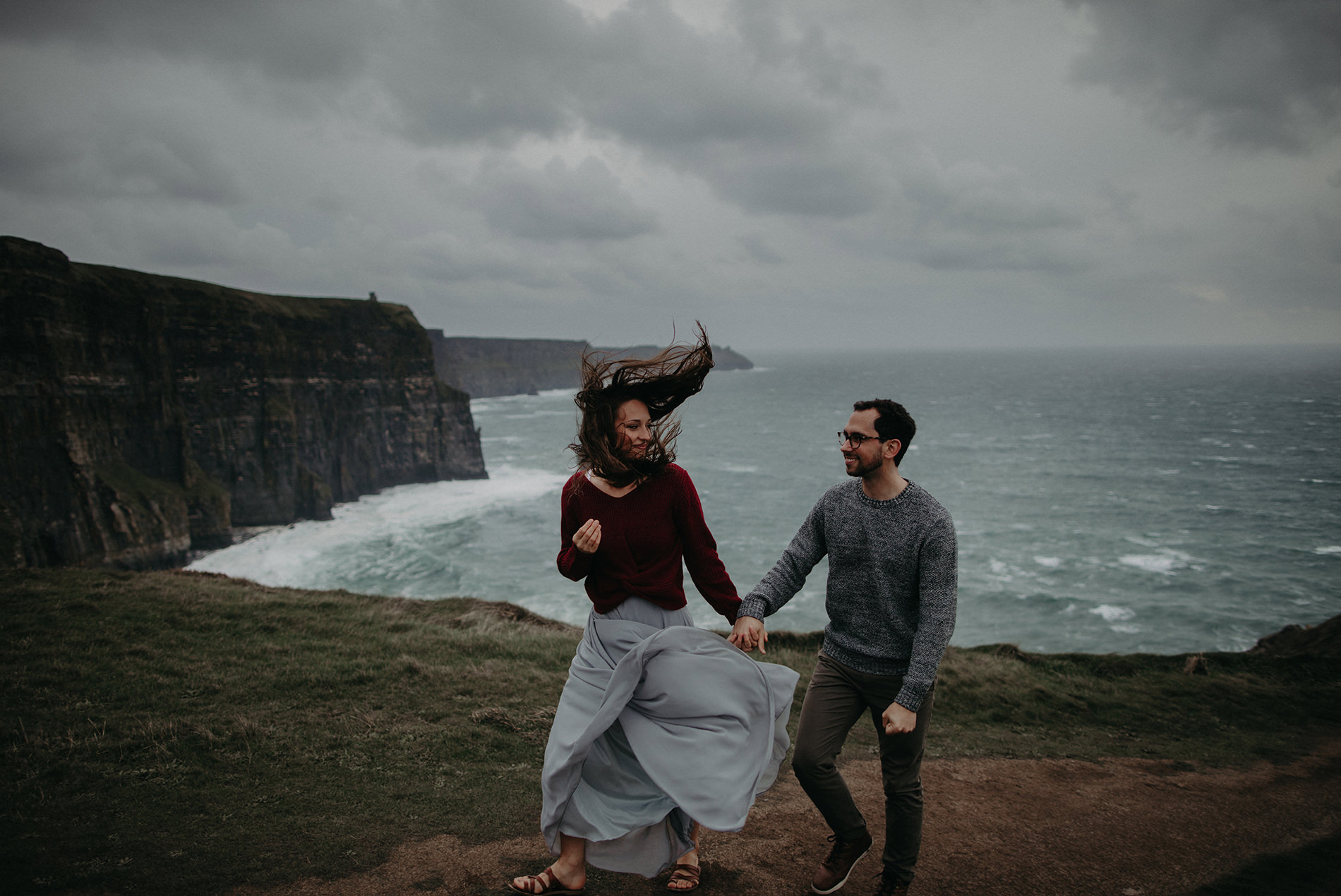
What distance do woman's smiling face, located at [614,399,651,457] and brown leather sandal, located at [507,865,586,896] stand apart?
246 cm

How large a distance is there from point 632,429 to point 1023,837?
4342mm

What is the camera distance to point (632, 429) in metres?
4.01

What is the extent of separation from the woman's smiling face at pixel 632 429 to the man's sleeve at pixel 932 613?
170cm

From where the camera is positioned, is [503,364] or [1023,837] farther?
[503,364]

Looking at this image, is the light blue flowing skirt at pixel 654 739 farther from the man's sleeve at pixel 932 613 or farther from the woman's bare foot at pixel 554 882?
the man's sleeve at pixel 932 613

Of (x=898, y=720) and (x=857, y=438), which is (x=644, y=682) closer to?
(x=898, y=720)

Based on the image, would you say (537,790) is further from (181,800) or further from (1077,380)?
(1077,380)

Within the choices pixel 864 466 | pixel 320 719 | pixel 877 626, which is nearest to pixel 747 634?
pixel 877 626

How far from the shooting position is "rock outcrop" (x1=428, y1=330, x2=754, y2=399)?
6161 inches

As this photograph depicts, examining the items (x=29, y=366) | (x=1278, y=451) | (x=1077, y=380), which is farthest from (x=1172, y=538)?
(x=1077, y=380)

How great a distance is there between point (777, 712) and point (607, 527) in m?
1.47

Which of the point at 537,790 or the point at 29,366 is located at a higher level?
the point at 29,366

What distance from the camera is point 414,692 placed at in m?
7.73

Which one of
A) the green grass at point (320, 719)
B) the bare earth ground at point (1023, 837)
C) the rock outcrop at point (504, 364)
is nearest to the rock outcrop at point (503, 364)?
the rock outcrop at point (504, 364)
